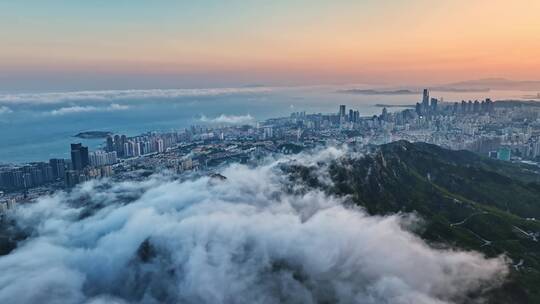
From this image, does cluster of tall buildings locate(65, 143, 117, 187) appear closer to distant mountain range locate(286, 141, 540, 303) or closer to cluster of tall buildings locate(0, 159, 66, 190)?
cluster of tall buildings locate(0, 159, 66, 190)

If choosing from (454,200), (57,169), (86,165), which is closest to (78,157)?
(86,165)

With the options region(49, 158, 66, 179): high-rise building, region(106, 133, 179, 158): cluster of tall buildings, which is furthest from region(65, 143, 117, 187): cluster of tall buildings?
region(106, 133, 179, 158): cluster of tall buildings

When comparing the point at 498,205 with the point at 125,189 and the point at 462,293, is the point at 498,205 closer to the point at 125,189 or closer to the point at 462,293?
the point at 462,293

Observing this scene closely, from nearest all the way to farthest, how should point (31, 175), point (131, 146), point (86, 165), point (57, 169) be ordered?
point (31, 175), point (57, 169), point (86, 165), point (131, 146)

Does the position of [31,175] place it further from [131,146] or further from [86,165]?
[131,146]

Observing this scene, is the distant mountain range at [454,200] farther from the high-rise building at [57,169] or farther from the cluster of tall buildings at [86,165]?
the high-rise building at [57,169]

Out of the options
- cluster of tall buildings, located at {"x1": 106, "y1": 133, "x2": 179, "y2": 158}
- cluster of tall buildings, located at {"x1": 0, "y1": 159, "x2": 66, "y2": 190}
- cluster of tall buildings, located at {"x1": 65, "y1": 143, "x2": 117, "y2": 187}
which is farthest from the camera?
cluster of tall buildings, located at {"x1": 106, "y1": 133, "x2": 179, "y2": 158}

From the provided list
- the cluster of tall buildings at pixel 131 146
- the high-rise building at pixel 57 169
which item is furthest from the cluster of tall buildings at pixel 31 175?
the cluster of tall buildings at pixel 131 146

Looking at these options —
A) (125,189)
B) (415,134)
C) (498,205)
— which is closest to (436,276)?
(498,205)
